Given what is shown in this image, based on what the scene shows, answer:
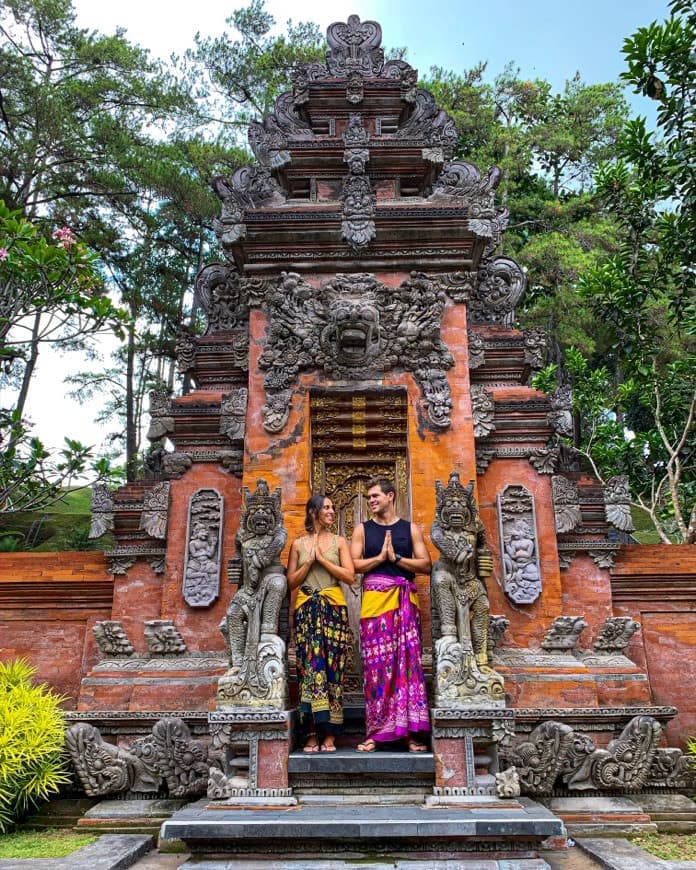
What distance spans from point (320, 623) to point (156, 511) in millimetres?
2634

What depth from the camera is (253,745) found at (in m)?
5.37

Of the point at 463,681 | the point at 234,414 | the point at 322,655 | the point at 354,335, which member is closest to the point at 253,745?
the point at 322,655

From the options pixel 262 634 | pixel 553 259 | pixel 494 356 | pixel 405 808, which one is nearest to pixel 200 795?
pixel 262 634

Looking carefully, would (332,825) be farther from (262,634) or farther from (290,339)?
(290,339)

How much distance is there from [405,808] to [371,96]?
8.69 meters

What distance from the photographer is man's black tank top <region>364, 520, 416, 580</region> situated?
5.99 metres

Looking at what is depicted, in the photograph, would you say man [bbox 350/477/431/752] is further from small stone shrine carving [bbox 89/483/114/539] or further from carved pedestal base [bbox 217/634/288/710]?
small stone shrine carving [bbox 89/483/114/539]

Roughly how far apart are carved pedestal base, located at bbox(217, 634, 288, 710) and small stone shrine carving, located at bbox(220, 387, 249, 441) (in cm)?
263

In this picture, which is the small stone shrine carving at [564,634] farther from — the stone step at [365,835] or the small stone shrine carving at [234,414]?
the small stone shrine carving at [234,414]

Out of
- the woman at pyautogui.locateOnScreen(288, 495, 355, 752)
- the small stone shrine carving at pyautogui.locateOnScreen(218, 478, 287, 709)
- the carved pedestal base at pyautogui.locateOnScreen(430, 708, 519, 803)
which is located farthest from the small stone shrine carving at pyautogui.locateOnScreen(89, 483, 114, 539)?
the carved pedestal base at pyautogui.locateOnScreen(430, 708, 519, 803)

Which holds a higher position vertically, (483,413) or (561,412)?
(561,412)

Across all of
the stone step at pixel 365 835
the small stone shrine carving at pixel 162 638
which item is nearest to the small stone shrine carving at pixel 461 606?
the stone step at pixel 365 835

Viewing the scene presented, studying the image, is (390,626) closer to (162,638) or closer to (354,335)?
(162,638)

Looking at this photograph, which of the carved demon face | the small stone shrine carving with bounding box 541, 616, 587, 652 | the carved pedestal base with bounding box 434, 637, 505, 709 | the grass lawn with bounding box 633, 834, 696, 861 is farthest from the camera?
the carved demon face
